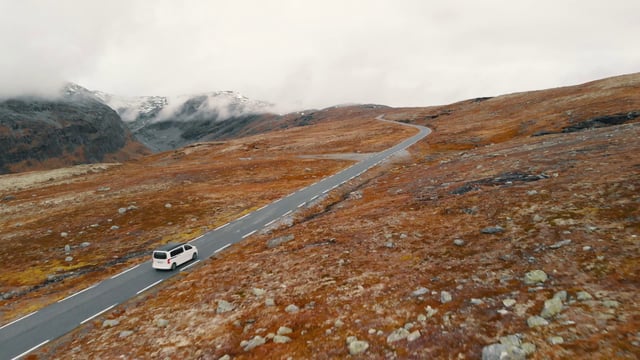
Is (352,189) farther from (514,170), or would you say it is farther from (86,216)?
(86,216)

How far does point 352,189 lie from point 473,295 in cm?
3524

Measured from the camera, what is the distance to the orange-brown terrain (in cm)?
1159

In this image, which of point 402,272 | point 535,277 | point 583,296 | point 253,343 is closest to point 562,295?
point 583,296

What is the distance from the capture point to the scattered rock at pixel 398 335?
1227cm

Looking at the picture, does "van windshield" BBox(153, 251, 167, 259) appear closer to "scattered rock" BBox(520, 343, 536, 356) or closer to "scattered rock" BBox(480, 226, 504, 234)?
"scattered rock" BBox(480, 226, 504, 234)

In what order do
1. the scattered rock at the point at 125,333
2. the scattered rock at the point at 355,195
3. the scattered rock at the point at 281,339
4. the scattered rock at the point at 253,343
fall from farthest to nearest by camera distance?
the scattered rock at the point at 355,195 < the scattered rock at the point at 125,333 < the scattered rock at the point at 253,343 < the scattered rock at the point at 281,339

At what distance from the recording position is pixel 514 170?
32562mm

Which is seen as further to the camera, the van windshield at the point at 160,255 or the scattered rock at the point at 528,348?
the van windshield at the point at 160,255

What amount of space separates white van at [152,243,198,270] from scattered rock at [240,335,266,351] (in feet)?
51.9

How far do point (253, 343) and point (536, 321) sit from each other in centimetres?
1066

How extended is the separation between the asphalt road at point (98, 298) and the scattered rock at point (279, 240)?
5.44 m

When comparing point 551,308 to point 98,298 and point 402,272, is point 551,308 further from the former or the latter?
point 98,298

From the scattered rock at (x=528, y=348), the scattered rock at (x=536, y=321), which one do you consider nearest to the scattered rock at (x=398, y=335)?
the scattered rock at (x=528, y=348)

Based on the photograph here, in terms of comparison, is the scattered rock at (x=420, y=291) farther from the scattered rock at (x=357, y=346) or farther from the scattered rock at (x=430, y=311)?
the scattered rock at (x=357, y=346)
